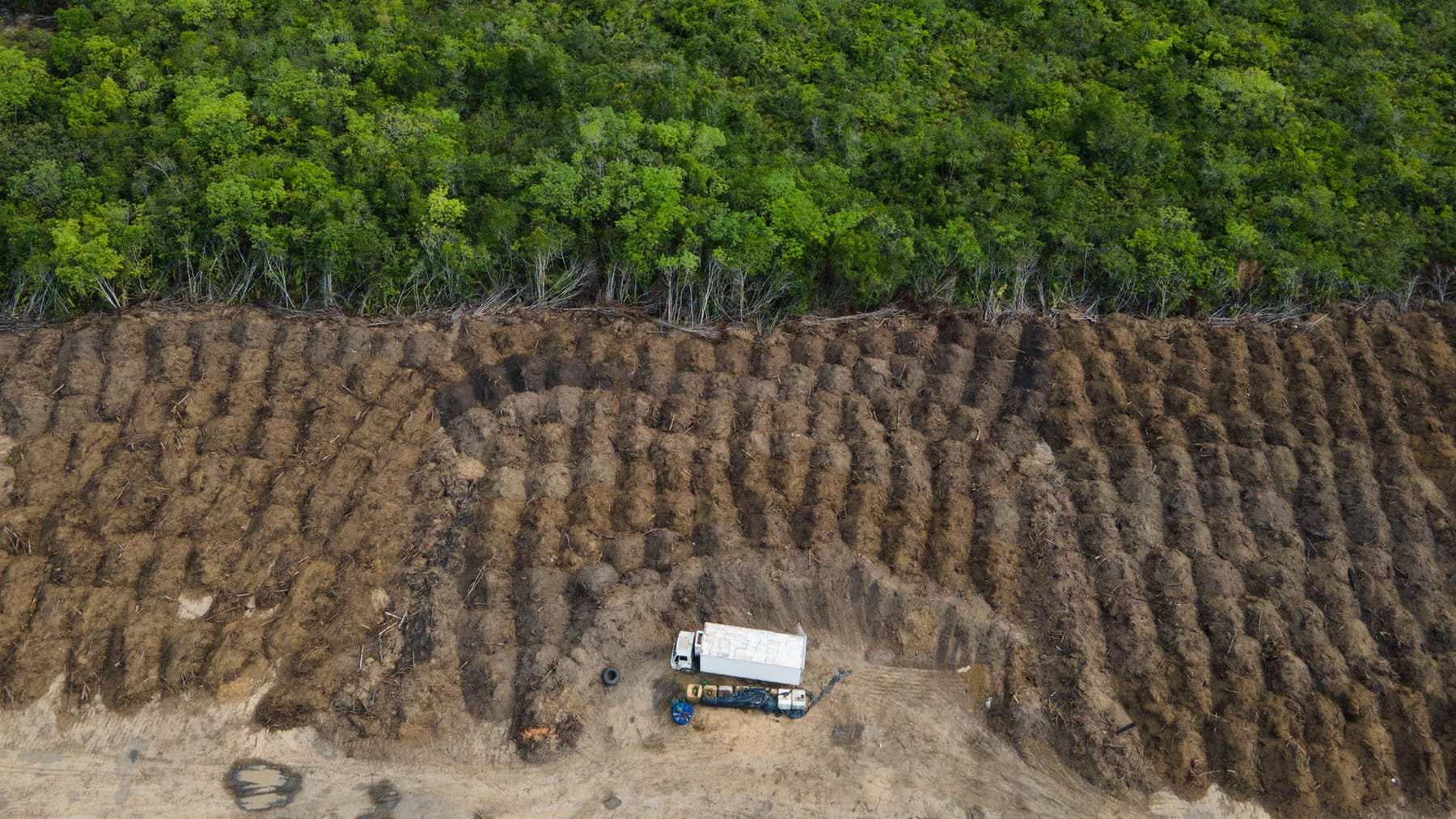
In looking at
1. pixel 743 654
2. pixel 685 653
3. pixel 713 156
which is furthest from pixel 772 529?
pixel 713 156

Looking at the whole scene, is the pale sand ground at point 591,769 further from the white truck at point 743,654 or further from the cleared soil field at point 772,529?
the white truck at point 743,654

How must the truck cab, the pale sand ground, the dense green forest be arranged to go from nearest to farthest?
the pale sand ground, the truck cab, the dense green forest

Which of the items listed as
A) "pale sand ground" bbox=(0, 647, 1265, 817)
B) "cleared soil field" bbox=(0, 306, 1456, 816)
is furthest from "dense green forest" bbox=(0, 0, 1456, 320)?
"pale sand ground" bbox=(0, 647, 1265, 817)

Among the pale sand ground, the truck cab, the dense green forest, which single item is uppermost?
the dense green forest

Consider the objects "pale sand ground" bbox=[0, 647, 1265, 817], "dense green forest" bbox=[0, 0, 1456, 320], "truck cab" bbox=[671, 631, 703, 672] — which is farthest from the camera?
"dense green forest" bbox=[0, 0, 1456, 320]

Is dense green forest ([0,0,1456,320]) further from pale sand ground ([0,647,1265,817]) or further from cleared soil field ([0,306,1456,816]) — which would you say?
pale sand ground ([0,647,1265,817])

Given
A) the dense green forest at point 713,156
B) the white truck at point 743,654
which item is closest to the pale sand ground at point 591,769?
the white truck at point 743,654

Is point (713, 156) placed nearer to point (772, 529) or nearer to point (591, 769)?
point (772, 529)
